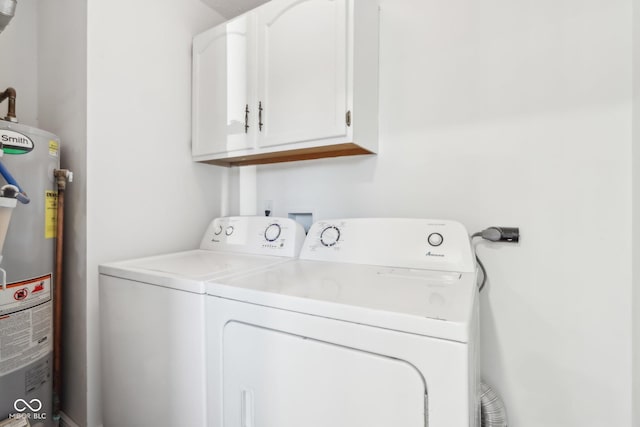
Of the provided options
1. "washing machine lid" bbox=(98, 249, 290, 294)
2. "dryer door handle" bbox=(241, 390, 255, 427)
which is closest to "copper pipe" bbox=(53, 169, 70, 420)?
"washing machine lid" bbox=(98, 249, 290, 294)

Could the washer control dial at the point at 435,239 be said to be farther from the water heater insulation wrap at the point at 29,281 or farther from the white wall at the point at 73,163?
the water heater insulation wrap at the point at 29,281

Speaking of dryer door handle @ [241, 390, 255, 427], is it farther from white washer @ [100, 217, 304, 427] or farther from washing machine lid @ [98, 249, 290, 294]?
washing machine lid @ [98, 249, 290, 294]

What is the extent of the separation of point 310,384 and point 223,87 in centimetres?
152

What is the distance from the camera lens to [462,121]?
1.33 meters

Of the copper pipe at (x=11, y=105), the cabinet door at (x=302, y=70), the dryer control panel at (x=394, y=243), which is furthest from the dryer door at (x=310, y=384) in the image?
the copper pipe at (x=11, y=105)

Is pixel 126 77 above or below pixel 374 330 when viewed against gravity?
above

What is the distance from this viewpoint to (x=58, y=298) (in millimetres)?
1337

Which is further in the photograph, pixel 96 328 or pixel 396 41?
pixel 396 41

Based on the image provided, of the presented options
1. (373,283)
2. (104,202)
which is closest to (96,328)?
(104,202)

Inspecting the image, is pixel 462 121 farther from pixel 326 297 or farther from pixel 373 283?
pixel 326 297

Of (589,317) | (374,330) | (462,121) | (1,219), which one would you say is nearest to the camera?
(374,330)

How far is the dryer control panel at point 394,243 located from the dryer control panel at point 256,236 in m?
0.08

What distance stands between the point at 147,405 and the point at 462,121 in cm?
177

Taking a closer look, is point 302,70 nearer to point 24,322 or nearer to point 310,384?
point 310,384
